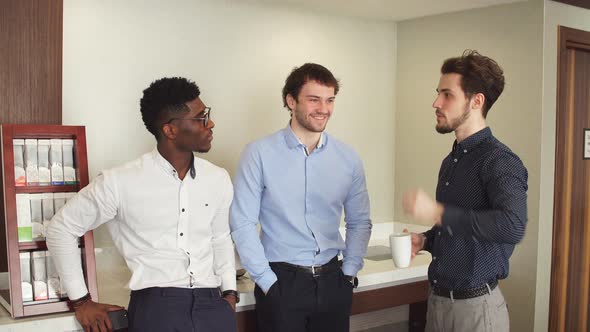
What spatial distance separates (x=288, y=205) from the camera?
2600 millimetres

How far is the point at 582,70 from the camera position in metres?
3.85

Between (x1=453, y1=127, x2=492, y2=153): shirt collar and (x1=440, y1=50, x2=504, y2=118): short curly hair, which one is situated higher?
(x1=440, y1=50, x2=504, y2=118): short curly hair

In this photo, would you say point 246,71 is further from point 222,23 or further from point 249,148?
point 249,148

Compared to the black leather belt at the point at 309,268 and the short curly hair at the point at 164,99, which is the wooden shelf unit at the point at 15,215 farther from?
the black leather belt at the point at 309,268

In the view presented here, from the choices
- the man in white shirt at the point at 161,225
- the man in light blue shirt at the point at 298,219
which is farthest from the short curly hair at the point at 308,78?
the man in white shirt at the point at 161,225

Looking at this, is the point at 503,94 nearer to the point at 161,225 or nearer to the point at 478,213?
the point at 478,213

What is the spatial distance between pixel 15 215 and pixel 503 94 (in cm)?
258

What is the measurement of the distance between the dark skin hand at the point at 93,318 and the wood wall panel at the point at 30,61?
77cm

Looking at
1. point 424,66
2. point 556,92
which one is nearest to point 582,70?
point 556,92

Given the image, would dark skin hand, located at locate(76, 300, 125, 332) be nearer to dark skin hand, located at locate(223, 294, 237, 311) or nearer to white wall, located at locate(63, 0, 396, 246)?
dark skin hand, located at locate(223, 294, 237, 311)

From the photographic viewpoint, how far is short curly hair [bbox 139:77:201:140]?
2.20m

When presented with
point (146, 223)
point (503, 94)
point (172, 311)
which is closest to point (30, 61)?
point (146, 223)

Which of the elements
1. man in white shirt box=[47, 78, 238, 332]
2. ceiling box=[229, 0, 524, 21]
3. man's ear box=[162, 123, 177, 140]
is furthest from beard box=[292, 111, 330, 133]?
ceiling box=[229, 0, 524, 21]

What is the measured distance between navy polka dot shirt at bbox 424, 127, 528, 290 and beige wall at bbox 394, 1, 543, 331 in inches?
55.3
